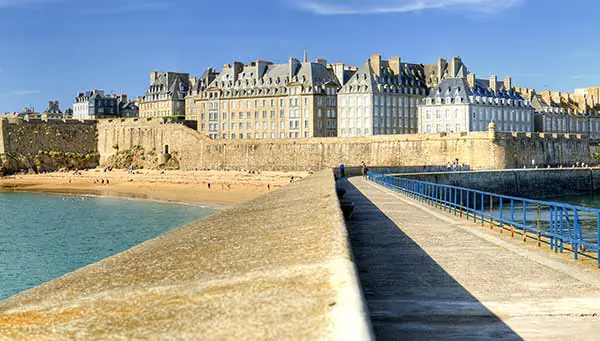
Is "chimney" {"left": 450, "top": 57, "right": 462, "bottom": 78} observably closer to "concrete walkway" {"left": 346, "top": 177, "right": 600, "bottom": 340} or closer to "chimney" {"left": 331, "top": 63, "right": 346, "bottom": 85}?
"chimney" {"left": 331, "top": 63, "right": 346, "bottom": 85}

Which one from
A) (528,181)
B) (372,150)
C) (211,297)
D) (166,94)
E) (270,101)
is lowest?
(528,181)

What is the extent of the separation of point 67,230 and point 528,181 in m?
32.8

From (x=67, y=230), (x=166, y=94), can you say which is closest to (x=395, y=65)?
(x=166, y=94)

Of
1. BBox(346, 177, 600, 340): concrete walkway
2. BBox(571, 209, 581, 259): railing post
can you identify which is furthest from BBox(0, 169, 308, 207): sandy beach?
BBox(571, 209, 581, 259): railing post

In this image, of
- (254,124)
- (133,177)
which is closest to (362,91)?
(254,124)

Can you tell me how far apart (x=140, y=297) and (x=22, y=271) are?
17.6 metres

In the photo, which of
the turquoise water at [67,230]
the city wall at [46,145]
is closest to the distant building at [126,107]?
the city wall at [46,145]

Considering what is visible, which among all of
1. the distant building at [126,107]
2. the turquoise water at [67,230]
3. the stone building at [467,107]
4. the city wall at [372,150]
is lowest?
the turquoise water at [67,230]

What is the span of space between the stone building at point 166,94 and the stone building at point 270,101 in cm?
1607

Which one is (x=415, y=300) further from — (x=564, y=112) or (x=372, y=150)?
(x=564, y=112)

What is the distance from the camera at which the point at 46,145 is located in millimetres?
83562

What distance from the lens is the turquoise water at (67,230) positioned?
71.4 feet

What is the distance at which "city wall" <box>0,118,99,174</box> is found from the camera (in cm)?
8106

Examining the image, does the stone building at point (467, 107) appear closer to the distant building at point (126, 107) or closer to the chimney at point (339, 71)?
the chimney at point (339, 71)
